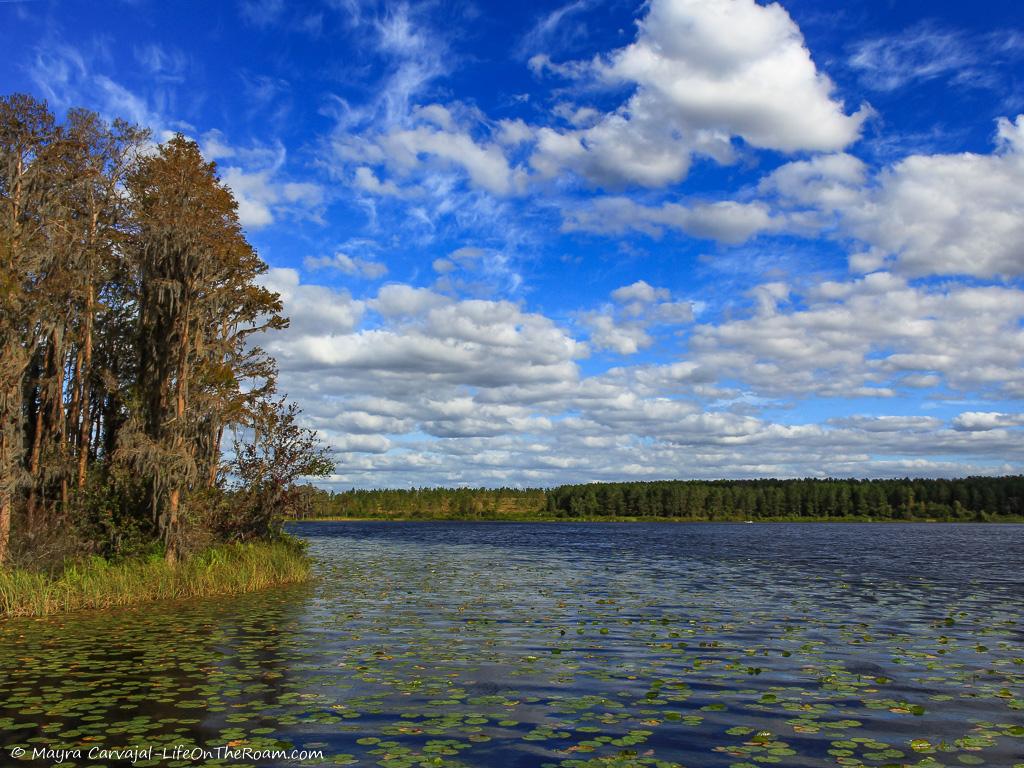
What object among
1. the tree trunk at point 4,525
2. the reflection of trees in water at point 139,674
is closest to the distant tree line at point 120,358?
the tree trunk at point 4,525

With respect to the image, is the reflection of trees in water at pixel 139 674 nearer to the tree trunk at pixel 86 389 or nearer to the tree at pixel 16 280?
the tree at pixel 16 280

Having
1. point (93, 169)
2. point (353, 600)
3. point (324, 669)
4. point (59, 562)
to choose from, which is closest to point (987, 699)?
point (324, 669)

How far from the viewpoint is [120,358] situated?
3397cm

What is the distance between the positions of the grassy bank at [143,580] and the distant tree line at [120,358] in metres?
0.99

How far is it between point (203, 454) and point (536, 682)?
63.8 ft

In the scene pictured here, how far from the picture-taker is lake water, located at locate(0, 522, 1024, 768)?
35.4ft

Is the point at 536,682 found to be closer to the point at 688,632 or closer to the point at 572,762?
the point at 572,762

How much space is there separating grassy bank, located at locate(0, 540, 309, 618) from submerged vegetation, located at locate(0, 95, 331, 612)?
0.07 m

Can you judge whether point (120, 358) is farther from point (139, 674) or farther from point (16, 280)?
point (139, 674)

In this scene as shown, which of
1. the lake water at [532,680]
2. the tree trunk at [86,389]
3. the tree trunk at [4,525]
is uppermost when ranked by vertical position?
the tree trunk at [86,389]

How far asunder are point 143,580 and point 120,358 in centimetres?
Result: 1268

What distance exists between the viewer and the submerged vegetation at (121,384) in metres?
23.9

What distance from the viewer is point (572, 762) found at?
10078 millimetres

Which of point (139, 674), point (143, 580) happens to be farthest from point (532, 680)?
point (143, 580)
